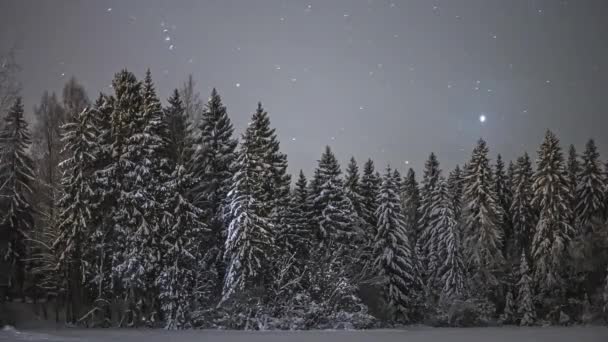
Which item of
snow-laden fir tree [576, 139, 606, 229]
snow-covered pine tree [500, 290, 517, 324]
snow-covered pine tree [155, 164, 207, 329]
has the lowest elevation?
snow-covered pine tree [500, 290, 517, 324]

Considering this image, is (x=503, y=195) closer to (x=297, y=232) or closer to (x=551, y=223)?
(x=551, y=223)

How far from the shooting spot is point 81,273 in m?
33.4

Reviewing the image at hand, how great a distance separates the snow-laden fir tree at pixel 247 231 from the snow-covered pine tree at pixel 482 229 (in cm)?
2264

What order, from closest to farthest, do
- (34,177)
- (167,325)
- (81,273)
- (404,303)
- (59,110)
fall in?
(167,325), (81,273), (34,177), (59,110), (404,303)

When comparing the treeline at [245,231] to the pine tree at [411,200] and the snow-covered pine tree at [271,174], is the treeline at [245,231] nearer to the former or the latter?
the snow-covered pine tree at [271,174]

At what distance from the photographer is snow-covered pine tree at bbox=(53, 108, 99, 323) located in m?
32.2

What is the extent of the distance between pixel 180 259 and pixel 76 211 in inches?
263

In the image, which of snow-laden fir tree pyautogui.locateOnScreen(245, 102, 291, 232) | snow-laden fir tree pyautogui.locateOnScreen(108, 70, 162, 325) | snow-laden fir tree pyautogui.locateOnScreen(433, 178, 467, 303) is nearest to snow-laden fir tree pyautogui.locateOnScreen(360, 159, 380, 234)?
snow-laden fir tree pyautogui.locateOnScreen(433, 178, 467, 303)

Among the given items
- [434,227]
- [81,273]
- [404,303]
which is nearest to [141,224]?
[81,273]

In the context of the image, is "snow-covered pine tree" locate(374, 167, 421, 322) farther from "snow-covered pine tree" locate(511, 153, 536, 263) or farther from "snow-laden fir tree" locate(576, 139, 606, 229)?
"snow-laden fir tree" locate(576, 139, 606, 229)

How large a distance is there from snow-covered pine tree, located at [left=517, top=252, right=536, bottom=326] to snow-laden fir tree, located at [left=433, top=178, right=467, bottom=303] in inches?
182

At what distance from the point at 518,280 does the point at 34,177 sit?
131ft

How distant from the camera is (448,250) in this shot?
49.1 metres

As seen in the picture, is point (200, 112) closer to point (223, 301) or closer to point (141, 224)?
point (141, 224)
